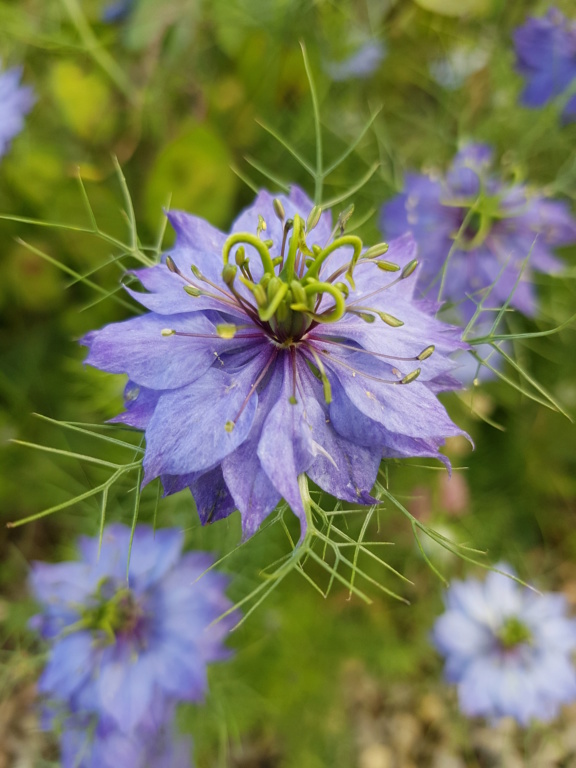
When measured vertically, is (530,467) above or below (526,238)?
below

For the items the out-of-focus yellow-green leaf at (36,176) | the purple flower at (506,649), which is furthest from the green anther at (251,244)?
the purple flower at (506,649)

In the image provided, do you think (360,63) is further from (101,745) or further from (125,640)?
(101,745)

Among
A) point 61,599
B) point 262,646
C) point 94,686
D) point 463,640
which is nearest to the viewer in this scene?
point 94,686

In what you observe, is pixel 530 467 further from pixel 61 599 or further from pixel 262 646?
pixel 61 599

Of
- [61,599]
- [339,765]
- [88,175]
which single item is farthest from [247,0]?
[339,765]

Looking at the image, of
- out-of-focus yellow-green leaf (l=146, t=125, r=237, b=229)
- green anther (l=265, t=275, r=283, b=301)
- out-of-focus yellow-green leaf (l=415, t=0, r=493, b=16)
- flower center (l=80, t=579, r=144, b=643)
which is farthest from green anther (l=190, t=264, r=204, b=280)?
out-of-focus yellow-green leaf (l=415, t=0, r=493, b=16)

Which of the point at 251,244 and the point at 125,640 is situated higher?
the point at 251,244

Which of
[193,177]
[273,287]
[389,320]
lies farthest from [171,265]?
[193,177]
